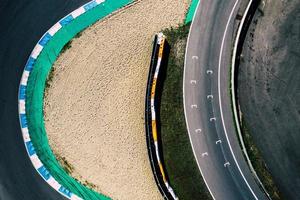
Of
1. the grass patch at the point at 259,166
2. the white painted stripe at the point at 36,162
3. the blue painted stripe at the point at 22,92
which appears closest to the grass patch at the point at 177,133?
the grass patch at the point at 259,166

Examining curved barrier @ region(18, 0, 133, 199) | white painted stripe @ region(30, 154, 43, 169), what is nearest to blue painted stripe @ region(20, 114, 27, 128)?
curved barrier @ region(18, 0, 133, 199)

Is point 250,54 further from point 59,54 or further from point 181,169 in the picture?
point 59,54

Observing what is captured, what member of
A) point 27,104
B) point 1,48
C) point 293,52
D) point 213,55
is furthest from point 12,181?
point 293,52

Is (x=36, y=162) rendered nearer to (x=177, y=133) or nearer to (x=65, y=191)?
(x=65, y=191)

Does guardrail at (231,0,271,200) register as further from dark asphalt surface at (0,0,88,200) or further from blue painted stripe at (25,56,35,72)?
blue painted stripe at (25,56,35,72)

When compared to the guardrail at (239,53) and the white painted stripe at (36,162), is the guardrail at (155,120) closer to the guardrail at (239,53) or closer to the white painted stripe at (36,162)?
the guardrail at (239,53)

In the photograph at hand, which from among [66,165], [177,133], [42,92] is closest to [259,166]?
[177,133]
